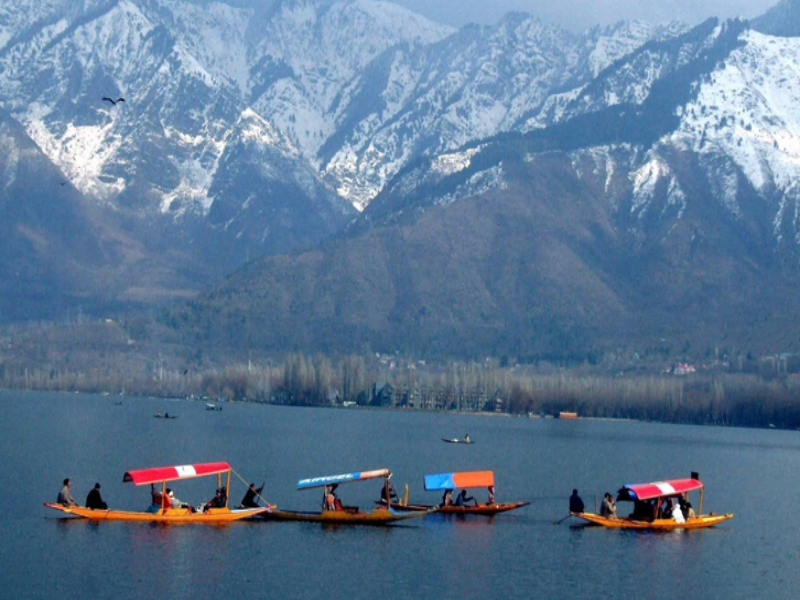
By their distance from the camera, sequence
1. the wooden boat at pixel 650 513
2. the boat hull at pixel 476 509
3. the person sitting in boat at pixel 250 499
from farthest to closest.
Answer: the boat hull at pixel 476 509
the wooden boat at pixel 650 513
the person sitting in boat at pixel 250 499

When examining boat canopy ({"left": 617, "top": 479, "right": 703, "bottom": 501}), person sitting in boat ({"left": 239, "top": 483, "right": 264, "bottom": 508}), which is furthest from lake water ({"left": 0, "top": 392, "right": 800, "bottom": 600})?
person sitting in boat ({"left": 239, "top": 483, "right": 264, "bottom": 508})

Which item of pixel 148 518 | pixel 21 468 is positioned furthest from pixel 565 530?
pixel 21 468

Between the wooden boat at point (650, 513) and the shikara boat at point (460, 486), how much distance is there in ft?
29.2

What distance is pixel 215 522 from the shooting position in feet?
418

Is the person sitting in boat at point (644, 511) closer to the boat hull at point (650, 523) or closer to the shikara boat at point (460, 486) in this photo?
the boat hull at point (650, 523)

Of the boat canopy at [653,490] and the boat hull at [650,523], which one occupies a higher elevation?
the boat canopy at [653,490]

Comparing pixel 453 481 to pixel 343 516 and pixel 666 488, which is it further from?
pixel 666 488

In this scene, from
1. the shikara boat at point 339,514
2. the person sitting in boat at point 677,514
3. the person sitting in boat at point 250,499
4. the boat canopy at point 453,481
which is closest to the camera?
the shikara boat at point 339,514

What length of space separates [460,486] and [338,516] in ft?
41.8

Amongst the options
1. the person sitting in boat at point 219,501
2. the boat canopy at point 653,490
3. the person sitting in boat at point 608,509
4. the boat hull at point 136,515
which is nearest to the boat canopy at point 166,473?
the person sitting in boat at point 219,501

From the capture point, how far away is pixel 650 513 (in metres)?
134

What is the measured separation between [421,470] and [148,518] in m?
61.8

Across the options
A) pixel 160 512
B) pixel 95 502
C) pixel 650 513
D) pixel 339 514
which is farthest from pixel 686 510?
pixel 95 502

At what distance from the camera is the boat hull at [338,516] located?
130 metres
